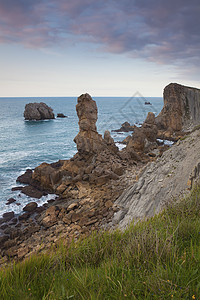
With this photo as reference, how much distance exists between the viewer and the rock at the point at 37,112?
253 feet

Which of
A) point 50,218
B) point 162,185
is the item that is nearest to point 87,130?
point 50,218

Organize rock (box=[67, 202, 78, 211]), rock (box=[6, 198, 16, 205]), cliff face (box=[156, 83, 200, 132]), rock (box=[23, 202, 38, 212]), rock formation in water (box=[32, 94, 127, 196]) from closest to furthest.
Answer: rock (box=[67, 202, 78, 211])
rock (box=[23, 202, 38, 212])
rock (box=[6, 198, 16, 205])
rock formation in water (box=[32, 94, 127, 196])
cliff face (box=[156, 83, 200, 132])

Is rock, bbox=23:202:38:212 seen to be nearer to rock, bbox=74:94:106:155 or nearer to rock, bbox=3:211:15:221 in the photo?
rock, bbox=3:211:15:221

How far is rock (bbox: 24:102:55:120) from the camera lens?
77.1 metres

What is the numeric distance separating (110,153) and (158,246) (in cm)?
1966

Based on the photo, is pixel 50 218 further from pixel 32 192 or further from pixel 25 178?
pixel 25 178

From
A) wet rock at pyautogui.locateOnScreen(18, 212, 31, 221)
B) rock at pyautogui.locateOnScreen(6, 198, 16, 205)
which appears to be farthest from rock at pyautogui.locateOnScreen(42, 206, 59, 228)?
rock at pyautogui.locateOnScreen(6, 198, 16, 205)

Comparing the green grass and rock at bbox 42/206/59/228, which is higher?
the green grass

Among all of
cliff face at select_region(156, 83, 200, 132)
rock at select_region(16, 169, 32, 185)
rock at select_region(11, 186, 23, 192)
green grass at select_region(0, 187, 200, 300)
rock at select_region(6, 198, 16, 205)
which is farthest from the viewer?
cliff face at select_region(156, 83, 200, 132)

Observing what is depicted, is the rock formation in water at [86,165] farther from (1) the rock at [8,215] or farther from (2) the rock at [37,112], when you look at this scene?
(2) the rock at [37,112]

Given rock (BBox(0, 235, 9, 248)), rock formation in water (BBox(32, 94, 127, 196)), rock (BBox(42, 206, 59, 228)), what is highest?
rock formation in water (BBox(32, 94, 127, 196))

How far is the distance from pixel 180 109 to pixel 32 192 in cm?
3996

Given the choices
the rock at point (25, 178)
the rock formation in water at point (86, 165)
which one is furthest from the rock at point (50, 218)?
the rock at point (25, 178)

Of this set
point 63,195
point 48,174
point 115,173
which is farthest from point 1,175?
point 115,173
